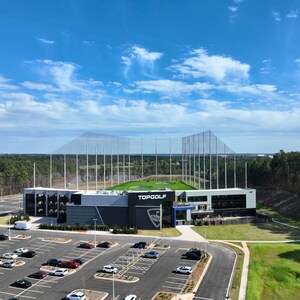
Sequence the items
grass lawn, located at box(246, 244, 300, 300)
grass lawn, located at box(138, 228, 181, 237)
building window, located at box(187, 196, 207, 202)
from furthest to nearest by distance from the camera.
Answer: building window, located at box(187, 196, 207, 202)
grass lawn, located at box(138, 228, 181, 237)
grass lawn, located at box(246, 244, 300, 300)

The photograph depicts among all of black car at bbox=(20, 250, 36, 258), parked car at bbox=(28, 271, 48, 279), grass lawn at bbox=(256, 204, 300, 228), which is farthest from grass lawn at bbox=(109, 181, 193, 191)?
parked car at bbox=(28, 271, 48, 279)

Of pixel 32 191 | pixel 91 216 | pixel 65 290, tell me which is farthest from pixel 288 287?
pixel 32 191

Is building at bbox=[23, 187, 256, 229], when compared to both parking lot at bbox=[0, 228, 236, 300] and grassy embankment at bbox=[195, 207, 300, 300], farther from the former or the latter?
parking lot at bbox=[0, 228, 236, 300]

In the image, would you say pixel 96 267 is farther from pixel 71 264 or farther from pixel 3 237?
pixel 3 237

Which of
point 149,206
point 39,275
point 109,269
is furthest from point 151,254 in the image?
point 149,206

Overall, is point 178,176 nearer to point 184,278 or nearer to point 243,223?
point 243,223
